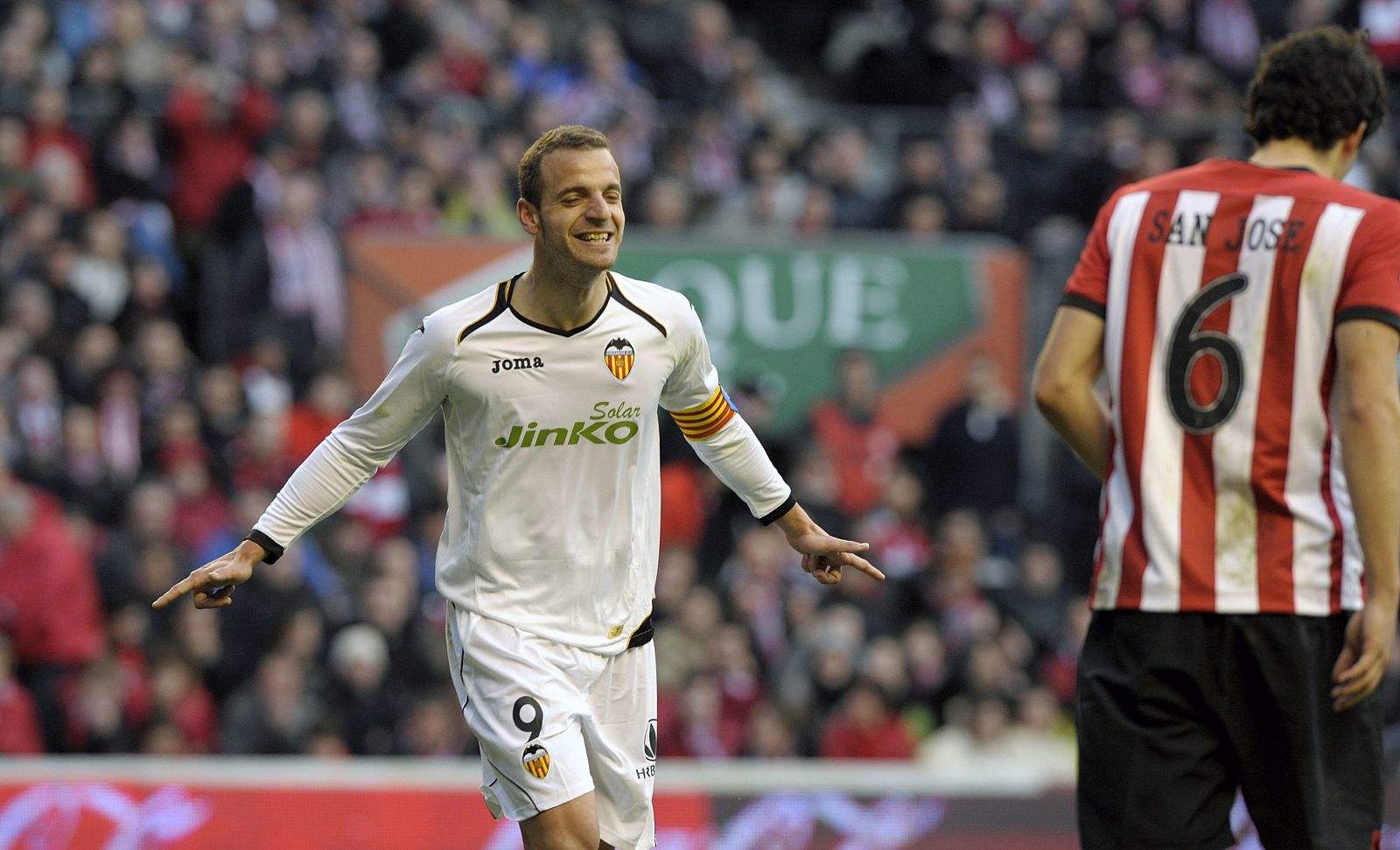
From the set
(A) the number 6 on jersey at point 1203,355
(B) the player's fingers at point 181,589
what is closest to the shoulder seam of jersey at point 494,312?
(B) the player's fingers at point 181,589

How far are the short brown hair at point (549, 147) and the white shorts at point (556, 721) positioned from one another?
1137 millimetres

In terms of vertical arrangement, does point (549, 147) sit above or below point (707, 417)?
above

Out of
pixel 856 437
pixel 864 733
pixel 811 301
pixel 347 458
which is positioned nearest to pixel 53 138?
pixel 811 301

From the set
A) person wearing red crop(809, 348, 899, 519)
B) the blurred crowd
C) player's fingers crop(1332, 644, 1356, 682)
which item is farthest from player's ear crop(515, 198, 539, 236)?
person wearing red crop(809, 348, 899, 519)

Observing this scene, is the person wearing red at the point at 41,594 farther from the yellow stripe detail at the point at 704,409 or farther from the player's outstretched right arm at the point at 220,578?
the yellow stripe detail at the point at 704,409

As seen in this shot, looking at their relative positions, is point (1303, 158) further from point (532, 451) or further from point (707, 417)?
point (532, 451)

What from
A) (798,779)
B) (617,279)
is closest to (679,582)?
(798,779)

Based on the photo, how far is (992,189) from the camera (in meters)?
14.7

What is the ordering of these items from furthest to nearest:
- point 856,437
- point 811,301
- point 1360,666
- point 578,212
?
point 811,301 → point 856,437 → point 578,212 → point 1360,666

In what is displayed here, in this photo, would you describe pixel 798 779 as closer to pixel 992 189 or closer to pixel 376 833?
pixel 376 833

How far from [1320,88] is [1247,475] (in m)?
0.93

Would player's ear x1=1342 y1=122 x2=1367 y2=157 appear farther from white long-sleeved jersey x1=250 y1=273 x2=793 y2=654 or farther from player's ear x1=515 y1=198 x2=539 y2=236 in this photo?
player's ear x1=515 y1=198 x2=539 y2=236

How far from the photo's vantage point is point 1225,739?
4723mm

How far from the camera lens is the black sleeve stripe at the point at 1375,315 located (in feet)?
14.8
